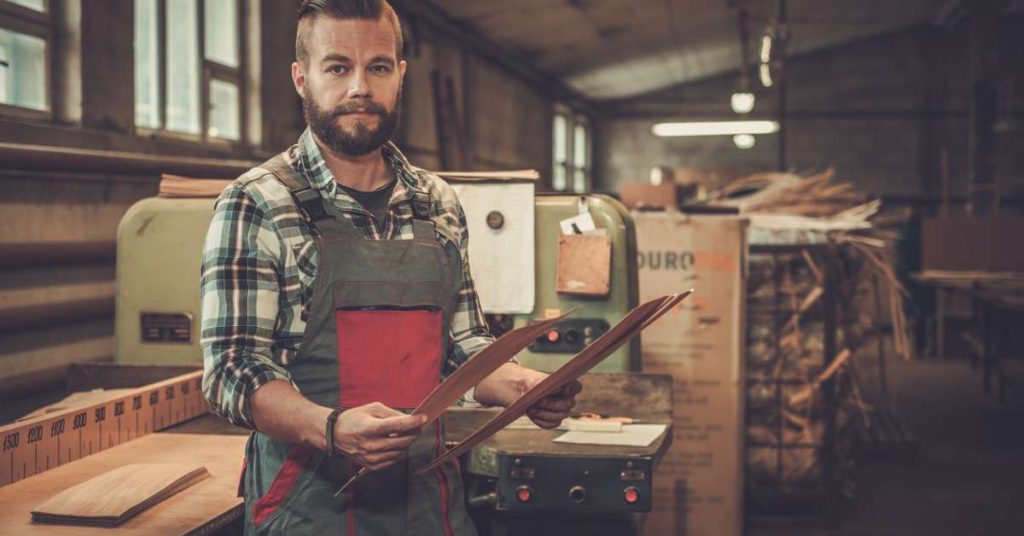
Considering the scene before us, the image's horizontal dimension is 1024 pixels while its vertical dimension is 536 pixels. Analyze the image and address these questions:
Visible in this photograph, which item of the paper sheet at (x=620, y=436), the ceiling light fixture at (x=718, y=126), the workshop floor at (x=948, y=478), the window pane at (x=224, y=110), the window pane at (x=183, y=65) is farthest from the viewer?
the ceiling light fixture at (x=718, y=126)

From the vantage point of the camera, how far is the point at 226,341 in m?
1.45

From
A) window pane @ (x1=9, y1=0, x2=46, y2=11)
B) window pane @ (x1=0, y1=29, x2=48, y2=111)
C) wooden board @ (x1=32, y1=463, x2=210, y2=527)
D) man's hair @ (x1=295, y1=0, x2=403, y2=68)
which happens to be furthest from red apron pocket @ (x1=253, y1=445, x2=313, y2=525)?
window pane @ (x1=9, y1=0, x2=46, y2=11)

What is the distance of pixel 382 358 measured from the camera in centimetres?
154

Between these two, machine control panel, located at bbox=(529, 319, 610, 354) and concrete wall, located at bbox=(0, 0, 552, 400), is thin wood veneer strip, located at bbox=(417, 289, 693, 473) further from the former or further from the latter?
concrete wall, located at bbox=(0, 0, 552, 400)

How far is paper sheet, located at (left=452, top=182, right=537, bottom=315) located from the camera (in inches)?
96.3

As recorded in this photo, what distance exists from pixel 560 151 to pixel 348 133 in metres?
13.0

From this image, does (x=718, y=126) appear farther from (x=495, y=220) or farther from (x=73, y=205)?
(x=495, y=220)

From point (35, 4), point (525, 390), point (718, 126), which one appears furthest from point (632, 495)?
point (718, 126)

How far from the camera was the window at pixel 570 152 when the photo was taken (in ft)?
46.1

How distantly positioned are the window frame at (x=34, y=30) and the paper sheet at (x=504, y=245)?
2150mm

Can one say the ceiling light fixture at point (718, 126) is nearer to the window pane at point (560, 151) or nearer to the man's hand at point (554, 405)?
the window pane at point (560, 151)

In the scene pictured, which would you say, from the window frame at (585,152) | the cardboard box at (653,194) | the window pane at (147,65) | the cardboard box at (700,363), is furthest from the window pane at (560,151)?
the cardboard box at (700,363)

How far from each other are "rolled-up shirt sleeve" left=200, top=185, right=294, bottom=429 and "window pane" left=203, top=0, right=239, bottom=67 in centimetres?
431

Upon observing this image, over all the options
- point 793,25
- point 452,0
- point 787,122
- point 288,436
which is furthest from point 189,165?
point 787,122
